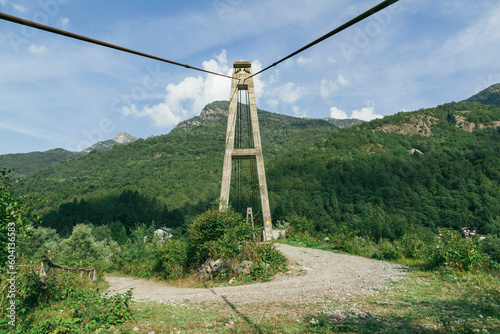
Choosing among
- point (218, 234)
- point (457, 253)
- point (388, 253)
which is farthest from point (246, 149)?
point (457, 253)

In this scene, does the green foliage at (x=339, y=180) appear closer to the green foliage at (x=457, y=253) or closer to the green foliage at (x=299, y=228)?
the green foliage at (x=299, y=228)

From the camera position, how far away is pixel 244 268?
31.1 ft

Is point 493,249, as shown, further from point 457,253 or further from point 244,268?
point 244,268

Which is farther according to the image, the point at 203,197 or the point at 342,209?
the point at 203,197

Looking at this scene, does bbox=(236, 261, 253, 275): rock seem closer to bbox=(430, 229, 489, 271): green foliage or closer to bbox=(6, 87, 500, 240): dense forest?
bbox=(430, 229, 489, 271): green foliage

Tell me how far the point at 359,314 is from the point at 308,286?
2.96 meters

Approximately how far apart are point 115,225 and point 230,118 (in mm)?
63612

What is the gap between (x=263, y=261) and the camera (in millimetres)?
9867

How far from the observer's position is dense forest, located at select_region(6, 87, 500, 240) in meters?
72.6

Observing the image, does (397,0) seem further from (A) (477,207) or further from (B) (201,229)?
(A) (477,207)

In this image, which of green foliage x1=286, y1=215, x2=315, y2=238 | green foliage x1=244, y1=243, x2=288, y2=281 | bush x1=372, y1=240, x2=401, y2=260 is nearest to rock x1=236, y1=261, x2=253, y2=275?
green foliage x1=244, y1=243, x2=288, y2=281

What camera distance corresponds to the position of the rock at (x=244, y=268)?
937cm

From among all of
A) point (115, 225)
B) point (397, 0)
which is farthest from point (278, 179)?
point (397, 0)

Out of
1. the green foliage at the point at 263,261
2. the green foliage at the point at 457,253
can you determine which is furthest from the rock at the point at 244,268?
Answer: the green foliage at the point at 457,253
